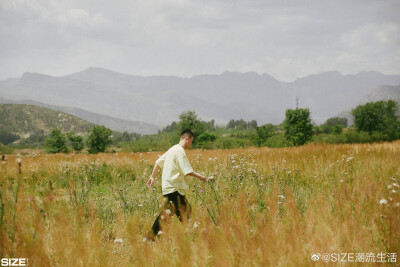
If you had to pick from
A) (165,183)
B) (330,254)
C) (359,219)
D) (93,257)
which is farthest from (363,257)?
(165,183)

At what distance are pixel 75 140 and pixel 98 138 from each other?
6.16 m

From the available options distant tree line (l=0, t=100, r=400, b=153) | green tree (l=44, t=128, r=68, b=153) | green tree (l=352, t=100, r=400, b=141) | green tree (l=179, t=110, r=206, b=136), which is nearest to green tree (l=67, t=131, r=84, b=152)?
distant tree line (l=0, t=100, r=400, b=153)

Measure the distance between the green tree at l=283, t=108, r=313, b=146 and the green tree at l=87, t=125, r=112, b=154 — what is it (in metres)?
38.4

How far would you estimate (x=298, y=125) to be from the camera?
194 feet

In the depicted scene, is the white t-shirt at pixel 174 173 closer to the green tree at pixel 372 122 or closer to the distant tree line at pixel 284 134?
the distant tree line at pixel 284 134

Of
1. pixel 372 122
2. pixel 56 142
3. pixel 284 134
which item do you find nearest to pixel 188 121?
pixel 284 134

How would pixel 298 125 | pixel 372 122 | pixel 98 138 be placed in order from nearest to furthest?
pixel 98 138 < pixel 298 125 < pixel 372 122

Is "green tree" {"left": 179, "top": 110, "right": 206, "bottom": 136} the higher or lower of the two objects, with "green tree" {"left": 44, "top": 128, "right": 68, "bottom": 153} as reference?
higher

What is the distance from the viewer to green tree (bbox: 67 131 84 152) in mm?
48016

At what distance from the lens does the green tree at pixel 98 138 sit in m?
45.6

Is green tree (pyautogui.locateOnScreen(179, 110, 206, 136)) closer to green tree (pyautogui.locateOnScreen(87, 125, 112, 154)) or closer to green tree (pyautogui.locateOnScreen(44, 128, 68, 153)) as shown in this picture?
green tree (pyautogui.locateOnScreen(87, 125, 112, 154))

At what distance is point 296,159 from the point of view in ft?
31.3

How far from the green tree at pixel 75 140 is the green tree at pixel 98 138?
13.6 feet

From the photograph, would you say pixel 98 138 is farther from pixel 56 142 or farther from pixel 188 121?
pixel 188 121
